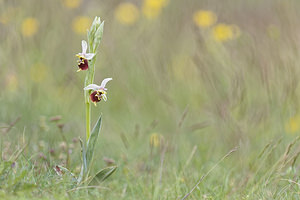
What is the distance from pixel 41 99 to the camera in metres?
4.56

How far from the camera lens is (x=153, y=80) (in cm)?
469

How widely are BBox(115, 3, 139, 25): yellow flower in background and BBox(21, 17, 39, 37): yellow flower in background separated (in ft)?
3.21

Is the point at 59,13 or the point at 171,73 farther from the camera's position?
the point at 59,13

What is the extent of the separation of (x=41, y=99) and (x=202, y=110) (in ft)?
4.72

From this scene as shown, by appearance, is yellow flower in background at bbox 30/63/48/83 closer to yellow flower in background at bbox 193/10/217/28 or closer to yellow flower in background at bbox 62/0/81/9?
yellow flower in background at bbox 62/0/81/9

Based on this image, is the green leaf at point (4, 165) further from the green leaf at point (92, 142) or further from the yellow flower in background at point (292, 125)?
the yellow flower in background at point (292, 125)

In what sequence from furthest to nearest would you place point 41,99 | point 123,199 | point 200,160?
point 41,99, point 200,160, point 123,199

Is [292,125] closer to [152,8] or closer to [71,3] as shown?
[152,8]

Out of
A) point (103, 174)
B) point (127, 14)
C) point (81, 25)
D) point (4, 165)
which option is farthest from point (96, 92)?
point (127, 14)

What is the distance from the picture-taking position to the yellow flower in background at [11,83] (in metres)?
4.46

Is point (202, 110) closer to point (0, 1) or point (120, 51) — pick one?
point (120, 51)

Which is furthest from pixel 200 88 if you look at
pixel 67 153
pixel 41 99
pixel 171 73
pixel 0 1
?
pixel 67 153

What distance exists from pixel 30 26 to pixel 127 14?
3.77 feet

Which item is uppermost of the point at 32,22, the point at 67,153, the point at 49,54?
the point at 32,22
